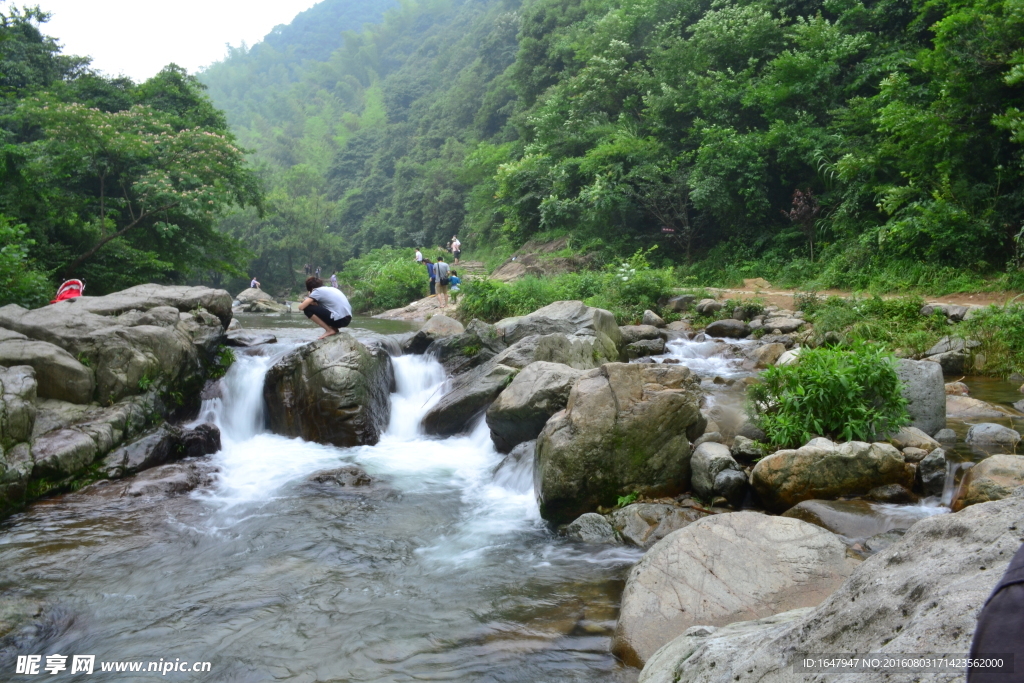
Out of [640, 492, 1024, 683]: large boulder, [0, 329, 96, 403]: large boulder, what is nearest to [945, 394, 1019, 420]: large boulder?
[640, 492, 1024, 683]: large boulder

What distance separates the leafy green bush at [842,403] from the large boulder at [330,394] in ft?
20.2

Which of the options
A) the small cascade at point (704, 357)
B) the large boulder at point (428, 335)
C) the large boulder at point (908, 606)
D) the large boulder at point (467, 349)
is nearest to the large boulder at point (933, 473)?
the large boulder at point (908, 606)

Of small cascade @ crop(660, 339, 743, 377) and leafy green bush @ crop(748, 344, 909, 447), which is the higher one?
leafy green bush @ crop(748, 344, 909, 447)

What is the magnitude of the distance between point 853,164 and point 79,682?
59.3ft

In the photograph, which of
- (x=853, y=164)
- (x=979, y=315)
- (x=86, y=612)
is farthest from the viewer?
(x=853, y=164)

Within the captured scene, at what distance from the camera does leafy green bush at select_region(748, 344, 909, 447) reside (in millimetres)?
6070

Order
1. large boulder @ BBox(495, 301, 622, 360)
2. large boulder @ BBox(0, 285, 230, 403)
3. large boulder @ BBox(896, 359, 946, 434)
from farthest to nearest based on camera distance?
1. large boulder @ BBox(495, 301, 622, 360)
2. large boulder @ BBox(0, 285, 230, 403)
3. large boulder @ BBox(896, 359, 946, 434)

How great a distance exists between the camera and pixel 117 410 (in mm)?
8594

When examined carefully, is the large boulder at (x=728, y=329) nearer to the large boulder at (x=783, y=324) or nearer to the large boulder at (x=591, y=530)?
the large boulder at (x=783, y=324)

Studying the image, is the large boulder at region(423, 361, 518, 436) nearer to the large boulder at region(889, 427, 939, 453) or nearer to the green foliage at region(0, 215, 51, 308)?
the large boulder at region(889, 427, 939, 453)

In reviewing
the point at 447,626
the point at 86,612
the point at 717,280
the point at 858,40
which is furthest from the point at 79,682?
the point at 858,40

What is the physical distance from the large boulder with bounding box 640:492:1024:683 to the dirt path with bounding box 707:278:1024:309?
11.7 meters

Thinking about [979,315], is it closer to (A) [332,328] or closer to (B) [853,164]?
(B) [853,164]

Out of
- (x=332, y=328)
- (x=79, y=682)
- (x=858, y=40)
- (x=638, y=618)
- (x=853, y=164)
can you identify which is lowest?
(x=79, y=682)
